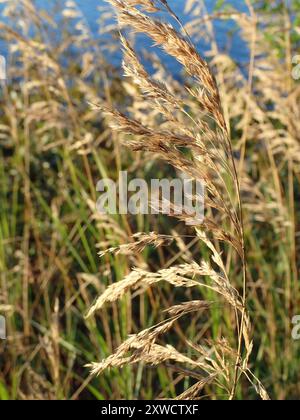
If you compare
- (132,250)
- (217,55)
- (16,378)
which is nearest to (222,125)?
(132,250)

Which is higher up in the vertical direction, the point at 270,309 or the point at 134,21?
A: the point at 134,21

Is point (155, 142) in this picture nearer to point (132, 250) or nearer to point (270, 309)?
point (132, 250)

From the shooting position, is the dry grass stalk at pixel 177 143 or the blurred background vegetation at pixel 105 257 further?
the blurred background vegetation at pixel 105 257

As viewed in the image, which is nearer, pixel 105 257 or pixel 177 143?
pixel 177 143

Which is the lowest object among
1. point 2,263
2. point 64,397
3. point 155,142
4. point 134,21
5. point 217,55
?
point 64,397

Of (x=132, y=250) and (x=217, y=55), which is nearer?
(x=132, y=250)

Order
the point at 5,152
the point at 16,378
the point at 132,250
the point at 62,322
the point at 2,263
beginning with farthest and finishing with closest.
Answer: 1. the point at 5,152
2. the point at 62,322
3. the point at 2,263
4. the point at 16,378
5. the point at 132,250

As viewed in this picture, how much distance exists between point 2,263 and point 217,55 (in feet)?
3.04

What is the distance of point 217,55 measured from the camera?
2.13 metres

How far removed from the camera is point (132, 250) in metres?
0.81

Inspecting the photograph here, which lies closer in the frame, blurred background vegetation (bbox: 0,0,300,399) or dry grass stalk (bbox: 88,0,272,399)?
dry grass stalk (bbox: 88,0,272,399)

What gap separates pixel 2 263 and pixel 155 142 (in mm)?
1300

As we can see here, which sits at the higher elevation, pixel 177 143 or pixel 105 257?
pixel 177 143

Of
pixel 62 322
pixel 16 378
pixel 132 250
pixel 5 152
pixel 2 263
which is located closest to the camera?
pixel 132 250
